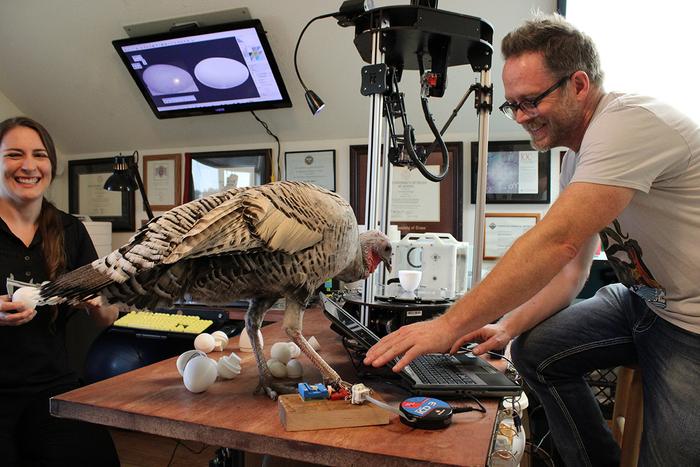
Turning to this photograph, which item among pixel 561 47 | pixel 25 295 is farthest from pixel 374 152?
pixel 25 295

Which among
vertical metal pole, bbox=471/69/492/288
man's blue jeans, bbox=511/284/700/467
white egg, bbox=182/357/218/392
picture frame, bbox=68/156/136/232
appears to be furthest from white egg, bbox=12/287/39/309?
picture frame, bbox=68/156/136/232

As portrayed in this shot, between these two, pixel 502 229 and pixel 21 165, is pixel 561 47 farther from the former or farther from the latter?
pixel 21 165

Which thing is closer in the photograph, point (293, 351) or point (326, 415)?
point (326, 415)

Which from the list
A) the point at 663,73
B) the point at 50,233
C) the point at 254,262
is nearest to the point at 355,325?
the point at 254,262

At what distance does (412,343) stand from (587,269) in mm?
839

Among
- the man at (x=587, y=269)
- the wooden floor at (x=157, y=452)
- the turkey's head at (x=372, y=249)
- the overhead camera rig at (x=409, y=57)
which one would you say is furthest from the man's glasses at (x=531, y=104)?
the wooden floor at (x=157, y=452)

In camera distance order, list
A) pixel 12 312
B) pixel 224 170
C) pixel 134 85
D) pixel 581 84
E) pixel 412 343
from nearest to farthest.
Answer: pixel 412 343
pixel 581 84
pixel 12 312
pixel 134 85
pixel 224 170

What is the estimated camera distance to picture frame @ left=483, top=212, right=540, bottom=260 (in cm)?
235

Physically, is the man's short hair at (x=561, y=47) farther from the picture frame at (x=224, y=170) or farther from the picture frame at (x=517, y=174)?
the picture frame at (x=224, y=170)

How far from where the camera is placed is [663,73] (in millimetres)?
2078

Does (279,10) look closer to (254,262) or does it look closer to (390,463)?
(254,262)

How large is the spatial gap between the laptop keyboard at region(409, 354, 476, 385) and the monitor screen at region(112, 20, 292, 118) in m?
1.69

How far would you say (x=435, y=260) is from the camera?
1941 mm

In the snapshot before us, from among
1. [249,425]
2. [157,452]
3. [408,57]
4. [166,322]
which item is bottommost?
[157,452]
